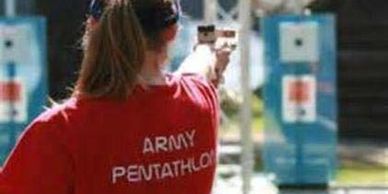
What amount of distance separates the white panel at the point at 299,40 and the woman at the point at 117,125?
5860 millimetres

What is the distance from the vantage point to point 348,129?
1136 centimetres

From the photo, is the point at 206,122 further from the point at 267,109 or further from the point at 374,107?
the point at 374,107

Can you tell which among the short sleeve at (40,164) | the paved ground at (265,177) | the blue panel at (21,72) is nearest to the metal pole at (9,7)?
the blue panel at (21,72)

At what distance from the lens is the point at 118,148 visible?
2180 millimetres

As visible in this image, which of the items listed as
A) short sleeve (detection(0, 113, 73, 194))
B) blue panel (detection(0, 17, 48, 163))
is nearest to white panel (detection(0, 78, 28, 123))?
blue panel (detection(0, 17, 48, 163))

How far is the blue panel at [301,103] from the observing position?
26.7 ft

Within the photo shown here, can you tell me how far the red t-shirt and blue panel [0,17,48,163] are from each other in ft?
19.1

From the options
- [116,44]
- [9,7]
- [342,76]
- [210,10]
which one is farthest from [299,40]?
[116,44]

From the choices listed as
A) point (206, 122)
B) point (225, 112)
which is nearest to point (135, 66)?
point (206, 122)

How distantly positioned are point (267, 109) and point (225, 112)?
81cm

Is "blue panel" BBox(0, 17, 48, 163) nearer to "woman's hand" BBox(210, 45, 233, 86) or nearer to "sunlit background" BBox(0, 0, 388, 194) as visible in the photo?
"sunlit background" BBox(0, 0, 388, 194)

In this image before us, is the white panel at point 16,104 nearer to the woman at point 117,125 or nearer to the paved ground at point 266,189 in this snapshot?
the paved ground at point 266,189

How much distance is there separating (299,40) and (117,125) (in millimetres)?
5982

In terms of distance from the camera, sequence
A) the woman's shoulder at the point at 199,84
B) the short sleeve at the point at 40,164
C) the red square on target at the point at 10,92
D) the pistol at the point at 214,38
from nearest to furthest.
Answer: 1. the short sleeve at the point at 40,164
2. the woman's shoulder at the point at 199,84
3. the pistol at the point at 214,38
4. the red square on target at the point at 10,92
